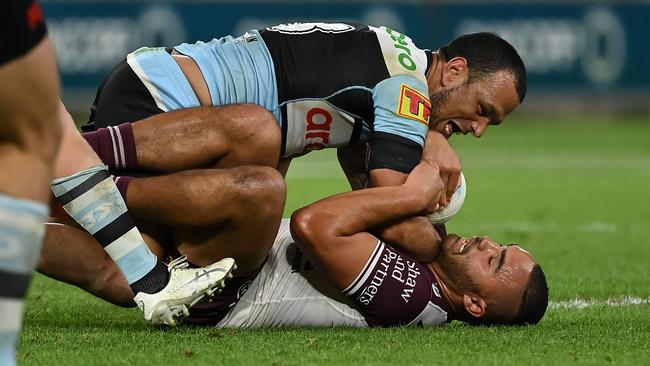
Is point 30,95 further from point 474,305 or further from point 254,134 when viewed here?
point 474,305

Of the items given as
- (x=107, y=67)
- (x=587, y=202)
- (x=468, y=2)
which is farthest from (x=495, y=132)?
(x=587, y=202)

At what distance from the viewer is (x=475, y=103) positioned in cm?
495

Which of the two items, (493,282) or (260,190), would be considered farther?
(493,282)

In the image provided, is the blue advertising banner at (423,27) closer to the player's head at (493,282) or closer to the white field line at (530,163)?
the white field line at (530,163)

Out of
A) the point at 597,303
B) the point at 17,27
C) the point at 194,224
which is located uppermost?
the point at 17,27

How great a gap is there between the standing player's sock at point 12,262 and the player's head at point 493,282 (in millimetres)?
2182

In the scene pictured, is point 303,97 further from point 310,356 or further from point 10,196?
point 10,196

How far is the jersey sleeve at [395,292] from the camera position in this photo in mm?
4449

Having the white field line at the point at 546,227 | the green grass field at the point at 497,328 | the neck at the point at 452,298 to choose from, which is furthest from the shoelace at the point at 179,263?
the white field line at the point at 546,227

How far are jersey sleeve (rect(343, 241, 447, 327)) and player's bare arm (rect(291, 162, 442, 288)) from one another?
0.15 feet

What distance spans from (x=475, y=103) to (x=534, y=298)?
0.86m

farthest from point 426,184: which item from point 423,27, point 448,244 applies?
point 423,27

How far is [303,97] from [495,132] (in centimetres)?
1318

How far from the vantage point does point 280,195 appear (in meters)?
4.39
